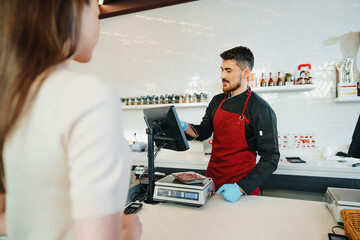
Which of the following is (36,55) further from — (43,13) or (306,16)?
(306,16)

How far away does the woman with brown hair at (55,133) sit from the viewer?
353mm

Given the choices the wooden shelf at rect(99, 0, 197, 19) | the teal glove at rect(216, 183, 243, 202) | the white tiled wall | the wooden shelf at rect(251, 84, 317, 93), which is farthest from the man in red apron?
the wooden shelf at rect(99, 0, 197, 19)

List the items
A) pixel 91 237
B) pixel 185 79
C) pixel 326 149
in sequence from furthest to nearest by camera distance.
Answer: pixel 185 79
pixel 326 149
pixel 91 237

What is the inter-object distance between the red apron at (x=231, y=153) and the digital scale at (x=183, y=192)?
→ 2.11 ft

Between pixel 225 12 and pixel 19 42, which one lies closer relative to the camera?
pixel 19 42

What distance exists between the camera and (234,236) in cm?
107

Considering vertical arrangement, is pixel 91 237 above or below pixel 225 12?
below

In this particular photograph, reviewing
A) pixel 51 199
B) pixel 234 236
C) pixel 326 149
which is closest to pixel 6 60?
pixel 51 199

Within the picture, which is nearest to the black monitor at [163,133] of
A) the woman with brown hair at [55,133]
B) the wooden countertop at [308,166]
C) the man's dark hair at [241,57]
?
the woman with brown hair at [55,133]

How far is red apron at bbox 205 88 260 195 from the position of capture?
210 cm

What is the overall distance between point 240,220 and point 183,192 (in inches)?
14.9

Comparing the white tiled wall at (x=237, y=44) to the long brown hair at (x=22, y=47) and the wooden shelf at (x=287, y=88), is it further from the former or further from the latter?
the long brown hair at (x=22, y=47)

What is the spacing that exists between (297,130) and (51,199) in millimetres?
3290

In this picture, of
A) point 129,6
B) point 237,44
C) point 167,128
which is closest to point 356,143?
point 167,128
